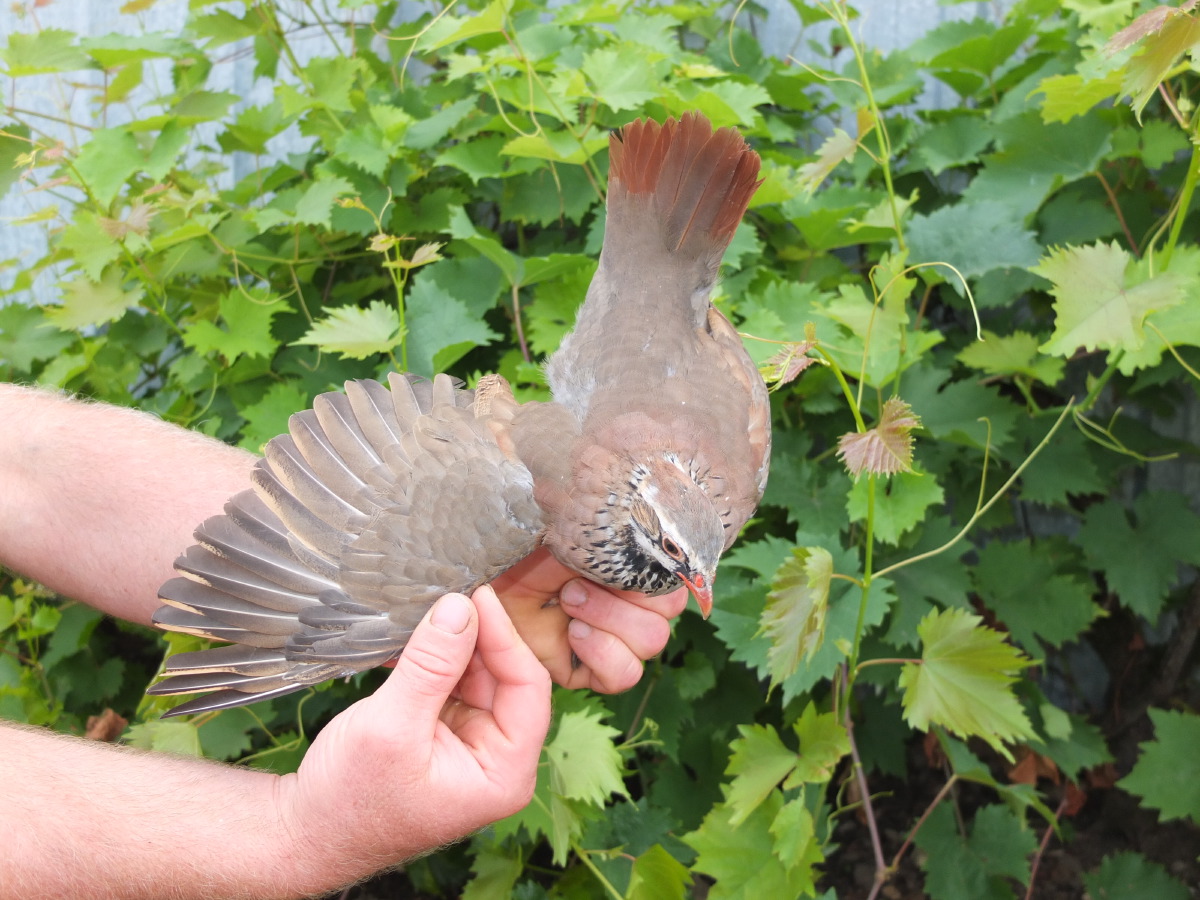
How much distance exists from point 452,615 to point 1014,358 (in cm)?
164

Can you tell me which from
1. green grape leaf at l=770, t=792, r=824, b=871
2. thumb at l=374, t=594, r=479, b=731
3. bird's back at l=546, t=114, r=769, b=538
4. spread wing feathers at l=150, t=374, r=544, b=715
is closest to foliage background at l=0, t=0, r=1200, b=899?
green grape leaf at l=770, t=792, r=824, b=871

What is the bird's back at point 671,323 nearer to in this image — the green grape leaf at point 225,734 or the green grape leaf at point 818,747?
the green grape leaf at point 818,747

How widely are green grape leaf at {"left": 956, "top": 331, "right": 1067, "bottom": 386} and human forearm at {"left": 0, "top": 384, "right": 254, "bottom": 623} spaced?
6.37 feet

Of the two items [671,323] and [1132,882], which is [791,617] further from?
[1132,882]

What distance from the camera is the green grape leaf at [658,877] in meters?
2.01

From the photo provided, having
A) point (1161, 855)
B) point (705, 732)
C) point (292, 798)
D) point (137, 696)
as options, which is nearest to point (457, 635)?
point (292, 798)

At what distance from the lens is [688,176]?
8.01 ft

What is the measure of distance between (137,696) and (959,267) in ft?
9.89

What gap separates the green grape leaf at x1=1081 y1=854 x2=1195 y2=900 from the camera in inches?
108

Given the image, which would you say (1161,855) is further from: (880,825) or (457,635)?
(457,635)

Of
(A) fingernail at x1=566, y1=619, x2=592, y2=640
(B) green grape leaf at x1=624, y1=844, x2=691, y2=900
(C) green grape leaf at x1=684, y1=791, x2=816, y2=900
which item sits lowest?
(C) green grape leaf at x1=684, y1=791, x2=816, y2=900

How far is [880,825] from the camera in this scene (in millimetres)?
3297

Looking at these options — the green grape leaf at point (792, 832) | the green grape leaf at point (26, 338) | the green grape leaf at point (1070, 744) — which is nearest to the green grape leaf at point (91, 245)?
the green grape leaf at point (26, 338)

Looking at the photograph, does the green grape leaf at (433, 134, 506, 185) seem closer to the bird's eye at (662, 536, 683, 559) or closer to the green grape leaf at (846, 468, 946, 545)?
the bird's eye at (662, 536, 683, 559)
